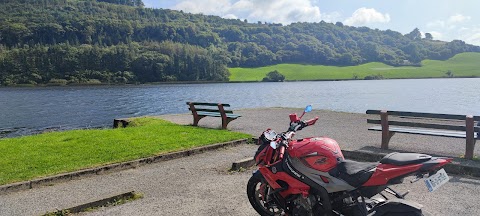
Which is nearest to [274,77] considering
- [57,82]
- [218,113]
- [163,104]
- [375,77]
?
[375,77]

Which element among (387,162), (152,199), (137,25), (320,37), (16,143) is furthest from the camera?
(320,37)

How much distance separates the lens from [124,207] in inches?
229

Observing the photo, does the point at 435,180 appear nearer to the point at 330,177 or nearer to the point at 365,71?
the point at 330,177

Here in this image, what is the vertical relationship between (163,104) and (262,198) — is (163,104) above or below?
below

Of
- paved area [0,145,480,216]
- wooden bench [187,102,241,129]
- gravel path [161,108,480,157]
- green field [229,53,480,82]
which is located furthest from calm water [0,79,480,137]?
green field [229,53,480,82]

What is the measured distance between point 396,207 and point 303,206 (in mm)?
1007

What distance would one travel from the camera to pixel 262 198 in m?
4.97

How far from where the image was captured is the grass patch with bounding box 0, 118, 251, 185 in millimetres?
7954

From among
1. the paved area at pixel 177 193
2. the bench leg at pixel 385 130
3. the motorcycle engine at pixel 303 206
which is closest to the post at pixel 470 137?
the paved area at pixel 177 193

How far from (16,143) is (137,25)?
174 meters

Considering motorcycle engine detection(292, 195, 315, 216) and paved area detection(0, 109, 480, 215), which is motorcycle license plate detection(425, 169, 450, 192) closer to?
motorcycle engine detection(292, 195, 315, 216)

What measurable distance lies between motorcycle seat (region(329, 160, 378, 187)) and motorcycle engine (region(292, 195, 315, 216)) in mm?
432

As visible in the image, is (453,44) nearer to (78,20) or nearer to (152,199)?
(78,20)

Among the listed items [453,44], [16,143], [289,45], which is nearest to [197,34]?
[289,45]
